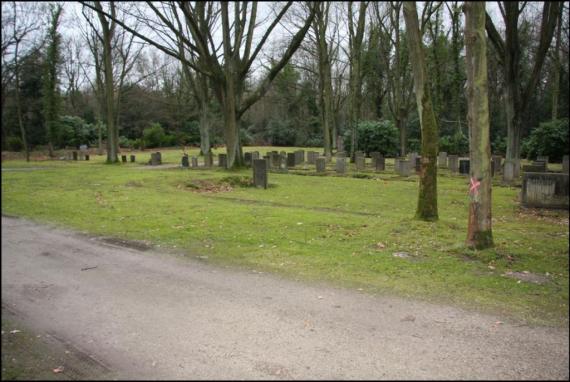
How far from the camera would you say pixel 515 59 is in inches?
810

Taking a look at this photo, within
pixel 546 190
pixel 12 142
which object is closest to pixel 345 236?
pixel 12 142

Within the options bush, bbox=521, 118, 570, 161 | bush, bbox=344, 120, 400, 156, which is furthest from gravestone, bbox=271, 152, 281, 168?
bush, bbox=521, 118, 570, 161

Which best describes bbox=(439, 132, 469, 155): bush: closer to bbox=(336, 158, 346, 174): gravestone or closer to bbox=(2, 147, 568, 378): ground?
bbox=(336, 158, 346, 174): gravestone

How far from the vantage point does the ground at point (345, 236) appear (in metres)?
5.29

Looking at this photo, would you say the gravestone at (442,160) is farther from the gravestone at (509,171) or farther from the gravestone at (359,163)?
the gravestone at (509,171)

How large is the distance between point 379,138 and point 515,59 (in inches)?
586

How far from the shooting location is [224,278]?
19.0 feet

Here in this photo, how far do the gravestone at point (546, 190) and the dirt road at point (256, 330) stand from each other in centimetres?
950

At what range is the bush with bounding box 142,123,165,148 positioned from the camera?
49.1 metres

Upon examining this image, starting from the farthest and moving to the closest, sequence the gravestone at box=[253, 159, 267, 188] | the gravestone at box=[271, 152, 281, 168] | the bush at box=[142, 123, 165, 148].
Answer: the bush at box=[142, 123, 165, 148] → the gravestone at box=[271, 152, 281, 168] → the gravestone at box=[253, 159, 267, 188]

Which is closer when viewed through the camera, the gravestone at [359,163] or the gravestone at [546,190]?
the gravestone at [546,190]

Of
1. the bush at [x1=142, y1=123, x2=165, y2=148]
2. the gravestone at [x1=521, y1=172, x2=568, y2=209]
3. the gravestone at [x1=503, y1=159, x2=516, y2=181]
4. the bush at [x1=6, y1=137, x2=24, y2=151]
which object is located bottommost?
the gravestone at [x1=521, y1=172, x2=568, y2=209]

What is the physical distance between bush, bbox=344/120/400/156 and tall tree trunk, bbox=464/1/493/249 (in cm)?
2797

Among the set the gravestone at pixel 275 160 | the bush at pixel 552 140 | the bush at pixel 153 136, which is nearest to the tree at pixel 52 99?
the bush at pixel 153 136
